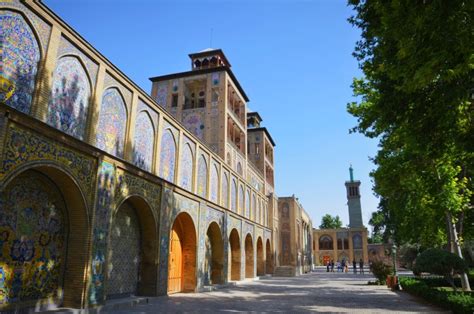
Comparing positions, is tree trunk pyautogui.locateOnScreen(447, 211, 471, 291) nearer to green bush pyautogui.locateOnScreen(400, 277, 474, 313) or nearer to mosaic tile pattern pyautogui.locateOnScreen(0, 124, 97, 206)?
green bush pyautogui.locateOnScreen(400, 277, 474, 313)

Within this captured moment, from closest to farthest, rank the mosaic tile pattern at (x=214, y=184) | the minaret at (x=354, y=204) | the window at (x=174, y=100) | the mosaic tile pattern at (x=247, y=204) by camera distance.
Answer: the mosaic tile pattern at (x=214, y=184) → the window at (x=174, y=100) → the mosaic tile pattern at (x=247, y=204) → the minaret at (x=354, y=204)

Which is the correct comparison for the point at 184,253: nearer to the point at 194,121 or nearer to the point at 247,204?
the point at 247,204

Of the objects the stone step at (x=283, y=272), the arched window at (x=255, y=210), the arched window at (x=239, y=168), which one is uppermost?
the arched window at (x=239, y=168)

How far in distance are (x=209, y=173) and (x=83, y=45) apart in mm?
9741

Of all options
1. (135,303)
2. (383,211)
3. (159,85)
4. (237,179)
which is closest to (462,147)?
(135,303)

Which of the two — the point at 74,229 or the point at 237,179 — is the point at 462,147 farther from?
the point at 237,179

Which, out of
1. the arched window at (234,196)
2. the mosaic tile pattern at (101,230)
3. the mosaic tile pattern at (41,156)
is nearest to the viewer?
the mosaic tile pattern at (41,156)

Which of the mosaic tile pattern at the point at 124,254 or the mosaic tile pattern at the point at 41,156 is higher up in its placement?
the mosaic tile pattern at the point at 41,156

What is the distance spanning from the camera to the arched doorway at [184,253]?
15.4 m

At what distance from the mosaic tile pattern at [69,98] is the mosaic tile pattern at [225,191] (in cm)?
1160

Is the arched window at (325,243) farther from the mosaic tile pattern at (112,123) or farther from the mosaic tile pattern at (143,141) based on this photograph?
the mosaic tile pattern at (112,123)

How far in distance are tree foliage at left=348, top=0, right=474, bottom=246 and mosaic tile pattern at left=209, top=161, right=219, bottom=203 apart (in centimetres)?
770

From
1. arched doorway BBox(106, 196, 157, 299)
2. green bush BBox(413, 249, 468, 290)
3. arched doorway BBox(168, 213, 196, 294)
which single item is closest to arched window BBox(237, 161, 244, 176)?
arched doorway BBox(168, 213, 196, 294)

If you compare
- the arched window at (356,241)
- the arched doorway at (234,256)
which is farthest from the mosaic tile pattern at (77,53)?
the arched window at (356,241)
